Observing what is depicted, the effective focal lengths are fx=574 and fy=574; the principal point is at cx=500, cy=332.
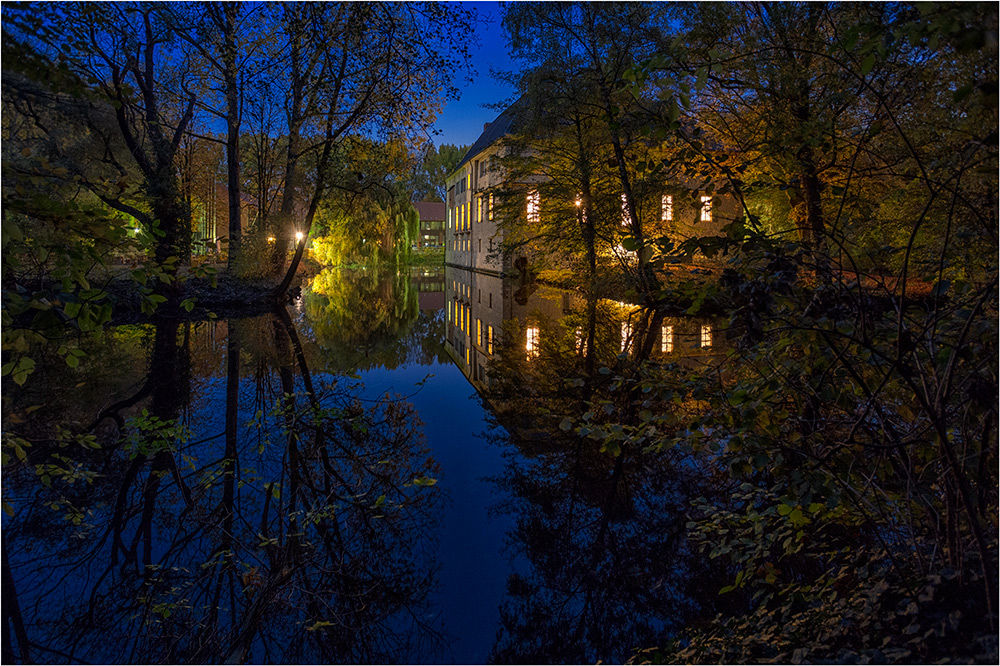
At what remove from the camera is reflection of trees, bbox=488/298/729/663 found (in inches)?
119

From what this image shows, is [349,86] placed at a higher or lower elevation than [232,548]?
higher

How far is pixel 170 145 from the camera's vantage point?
618 inches

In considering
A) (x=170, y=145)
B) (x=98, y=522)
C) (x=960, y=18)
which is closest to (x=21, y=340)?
(x=98, y=522)

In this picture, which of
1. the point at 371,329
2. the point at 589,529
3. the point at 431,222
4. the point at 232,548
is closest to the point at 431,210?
the point at 431,222

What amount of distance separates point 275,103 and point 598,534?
14102mm

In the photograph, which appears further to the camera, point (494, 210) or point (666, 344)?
point (494, 210)

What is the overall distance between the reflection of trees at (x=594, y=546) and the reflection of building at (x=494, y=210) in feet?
17.6

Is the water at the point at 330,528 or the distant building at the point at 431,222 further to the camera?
the distant building at the point at 431,222

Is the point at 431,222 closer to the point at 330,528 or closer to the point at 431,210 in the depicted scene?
the point at 431,210

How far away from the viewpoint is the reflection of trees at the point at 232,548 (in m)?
2.85

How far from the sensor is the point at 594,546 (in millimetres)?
3896

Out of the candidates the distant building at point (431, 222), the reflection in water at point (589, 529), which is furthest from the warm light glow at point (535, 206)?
the distant building at point (431, 222)

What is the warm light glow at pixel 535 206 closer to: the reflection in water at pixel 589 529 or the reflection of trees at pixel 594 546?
the reflection in water at pixel 589 529

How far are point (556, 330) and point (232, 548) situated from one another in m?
10.5
